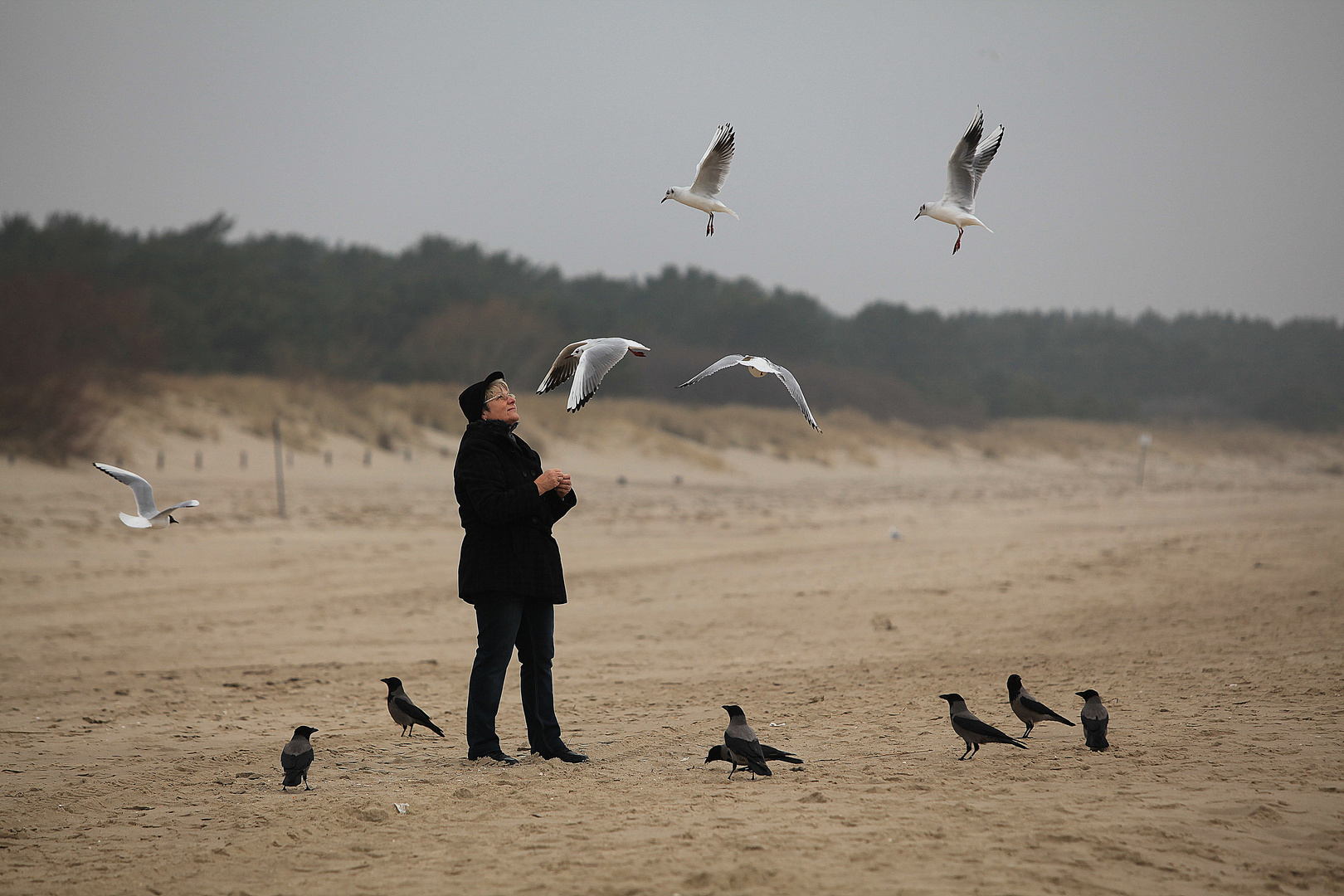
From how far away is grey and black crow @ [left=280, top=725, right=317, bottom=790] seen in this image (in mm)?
4590

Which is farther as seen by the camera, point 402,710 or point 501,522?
point 402,710

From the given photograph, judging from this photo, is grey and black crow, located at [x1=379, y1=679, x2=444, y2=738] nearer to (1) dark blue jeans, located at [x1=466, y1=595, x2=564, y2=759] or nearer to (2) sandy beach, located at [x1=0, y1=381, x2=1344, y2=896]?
(2) sandy beach, located at [x1=0, y1=381, x2=1344, y2=896]

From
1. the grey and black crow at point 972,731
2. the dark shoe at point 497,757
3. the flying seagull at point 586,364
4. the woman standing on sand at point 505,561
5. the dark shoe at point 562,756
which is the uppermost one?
the flying seagull at point 586,364

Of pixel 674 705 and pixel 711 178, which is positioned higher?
pixel 711 178

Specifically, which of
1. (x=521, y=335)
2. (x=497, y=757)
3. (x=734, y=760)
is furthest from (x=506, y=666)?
(x=521, y=335)

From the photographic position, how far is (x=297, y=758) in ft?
15.0

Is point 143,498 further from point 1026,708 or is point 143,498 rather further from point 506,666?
point 1026,708

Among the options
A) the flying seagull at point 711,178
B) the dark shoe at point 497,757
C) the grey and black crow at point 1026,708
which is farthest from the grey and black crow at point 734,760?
the flying seagull at point 711,178

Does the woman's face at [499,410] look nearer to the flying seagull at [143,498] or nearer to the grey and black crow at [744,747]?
the flying seagull at [143,498]

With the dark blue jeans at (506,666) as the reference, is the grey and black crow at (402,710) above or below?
below

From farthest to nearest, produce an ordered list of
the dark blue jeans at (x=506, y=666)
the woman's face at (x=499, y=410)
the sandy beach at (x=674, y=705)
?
the woman's face at (x=499, y=410)
the dark blue jeans at (x=506, y=666)
the sandy beach at (x=674, y=705)

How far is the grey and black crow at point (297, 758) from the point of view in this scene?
459 cm

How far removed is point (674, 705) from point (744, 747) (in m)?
2.16

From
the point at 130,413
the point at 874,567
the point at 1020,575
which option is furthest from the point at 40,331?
the point at 1020,575
